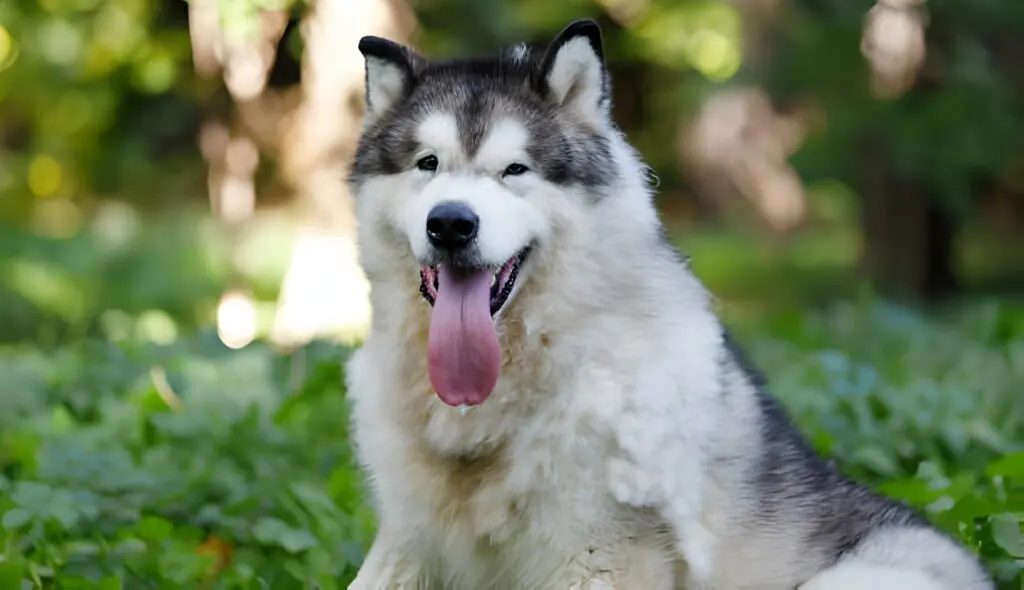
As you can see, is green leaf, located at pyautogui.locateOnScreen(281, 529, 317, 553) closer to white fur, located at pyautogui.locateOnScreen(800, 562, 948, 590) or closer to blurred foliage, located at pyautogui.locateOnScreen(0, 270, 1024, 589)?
blurred foliage, located at pyautogui.locateOnScreen(0, 270, 1024, 589)

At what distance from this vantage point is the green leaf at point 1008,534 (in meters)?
3.93

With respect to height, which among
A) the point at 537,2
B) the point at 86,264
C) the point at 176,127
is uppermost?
the point at 537,2

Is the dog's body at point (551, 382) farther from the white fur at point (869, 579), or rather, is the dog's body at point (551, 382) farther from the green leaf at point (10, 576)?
the green leaf at point (10, 576)

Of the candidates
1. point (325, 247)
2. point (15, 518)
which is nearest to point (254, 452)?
point (15, 518)

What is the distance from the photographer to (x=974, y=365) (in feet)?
23.4

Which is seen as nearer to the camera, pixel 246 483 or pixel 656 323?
pixel 656 323

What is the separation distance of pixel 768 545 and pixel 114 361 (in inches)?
178

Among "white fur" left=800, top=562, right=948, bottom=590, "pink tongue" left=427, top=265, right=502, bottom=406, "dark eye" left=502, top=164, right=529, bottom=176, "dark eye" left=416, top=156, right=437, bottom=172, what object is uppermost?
"dark eye" left=416, top=156, right=437, bottom=172

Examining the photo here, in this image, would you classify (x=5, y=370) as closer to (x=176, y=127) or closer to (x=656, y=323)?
(x=656, y=323)

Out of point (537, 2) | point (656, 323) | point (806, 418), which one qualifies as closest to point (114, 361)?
point (806, 418)

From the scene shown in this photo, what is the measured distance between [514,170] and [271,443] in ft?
8.34

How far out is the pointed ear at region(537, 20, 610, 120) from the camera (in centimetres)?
339

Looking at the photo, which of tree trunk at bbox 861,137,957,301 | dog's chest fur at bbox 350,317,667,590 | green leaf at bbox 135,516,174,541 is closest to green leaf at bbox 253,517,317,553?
green leaf at bbox 135,516,174,541

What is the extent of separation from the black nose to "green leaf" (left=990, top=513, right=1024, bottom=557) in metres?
2.12
